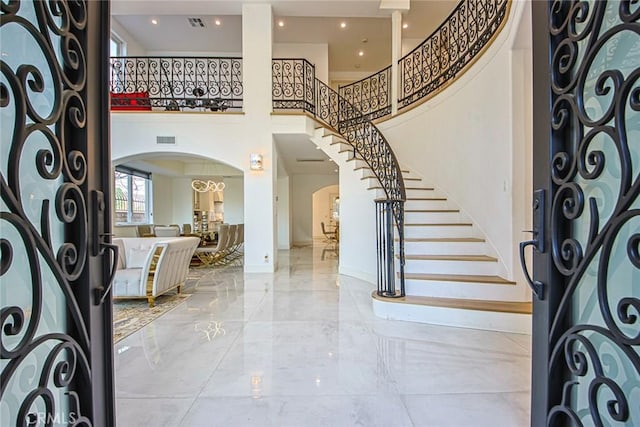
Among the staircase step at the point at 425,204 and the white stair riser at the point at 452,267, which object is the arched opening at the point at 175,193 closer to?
the staircase step at the point at 425,204

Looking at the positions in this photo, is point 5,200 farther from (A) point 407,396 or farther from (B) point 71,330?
(A) point 407,396

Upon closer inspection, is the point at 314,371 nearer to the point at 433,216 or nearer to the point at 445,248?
the point at 445,248

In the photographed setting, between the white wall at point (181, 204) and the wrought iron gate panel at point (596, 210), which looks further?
the white wall at point (181, 204)

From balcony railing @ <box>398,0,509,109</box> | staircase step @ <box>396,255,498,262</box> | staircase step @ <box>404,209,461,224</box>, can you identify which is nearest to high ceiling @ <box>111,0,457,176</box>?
balcony railing @ <box>398,0,509,109</box>

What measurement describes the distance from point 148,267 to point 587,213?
14.6ft

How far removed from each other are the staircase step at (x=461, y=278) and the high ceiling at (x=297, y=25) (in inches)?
228

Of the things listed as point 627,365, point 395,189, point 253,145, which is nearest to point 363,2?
point 253,145

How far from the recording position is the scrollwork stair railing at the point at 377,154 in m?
3.72

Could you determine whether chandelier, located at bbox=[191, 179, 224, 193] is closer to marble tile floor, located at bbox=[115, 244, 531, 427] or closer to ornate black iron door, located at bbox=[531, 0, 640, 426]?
marble tile floor, located at bbox=[115, 244, 531, 427]

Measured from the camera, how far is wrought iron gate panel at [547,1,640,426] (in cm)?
80

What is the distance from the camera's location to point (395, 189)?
4449 millimetres

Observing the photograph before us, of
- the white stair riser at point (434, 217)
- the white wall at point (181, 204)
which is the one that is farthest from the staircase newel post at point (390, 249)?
the white wall at point (181, 204)

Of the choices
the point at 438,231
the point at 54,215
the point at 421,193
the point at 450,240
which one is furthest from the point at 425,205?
the point at 54,215

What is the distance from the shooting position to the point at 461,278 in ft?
11.8
